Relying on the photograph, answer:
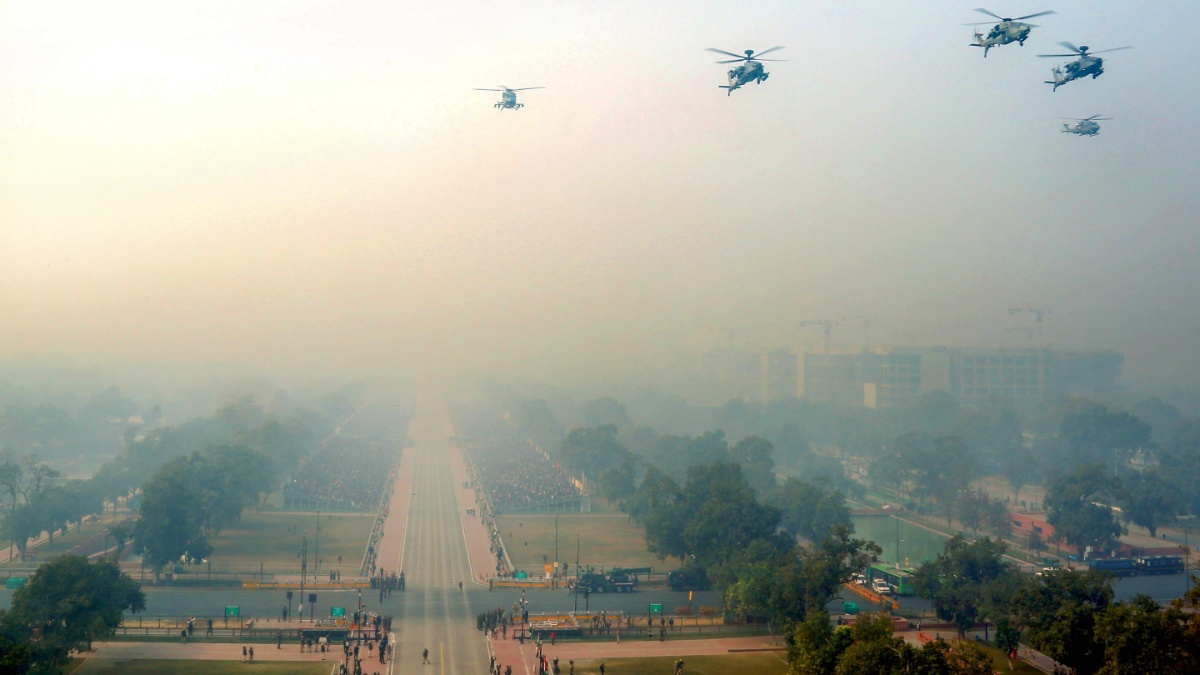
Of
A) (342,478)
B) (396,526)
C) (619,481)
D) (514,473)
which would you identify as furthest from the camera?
(514,473)

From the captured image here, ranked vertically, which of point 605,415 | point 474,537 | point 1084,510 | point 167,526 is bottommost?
point 474,537

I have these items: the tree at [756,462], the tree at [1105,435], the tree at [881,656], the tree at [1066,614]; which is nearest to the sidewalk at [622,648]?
the tree at [881,656]

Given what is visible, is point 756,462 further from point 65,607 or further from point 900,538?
point 65,607

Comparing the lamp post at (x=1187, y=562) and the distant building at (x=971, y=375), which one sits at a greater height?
the distant building at (x=971, y=375)

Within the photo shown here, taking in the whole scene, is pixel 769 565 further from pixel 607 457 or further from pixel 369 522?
pixel 607 457

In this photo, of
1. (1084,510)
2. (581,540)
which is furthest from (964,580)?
(581,540)

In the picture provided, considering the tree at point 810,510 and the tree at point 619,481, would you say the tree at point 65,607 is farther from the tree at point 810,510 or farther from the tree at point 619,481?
the tree at point 619,481

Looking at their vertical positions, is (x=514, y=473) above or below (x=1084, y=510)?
below

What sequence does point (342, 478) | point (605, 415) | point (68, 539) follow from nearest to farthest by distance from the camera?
point (68, 539)
point (342, 478)
point (605, 415)
